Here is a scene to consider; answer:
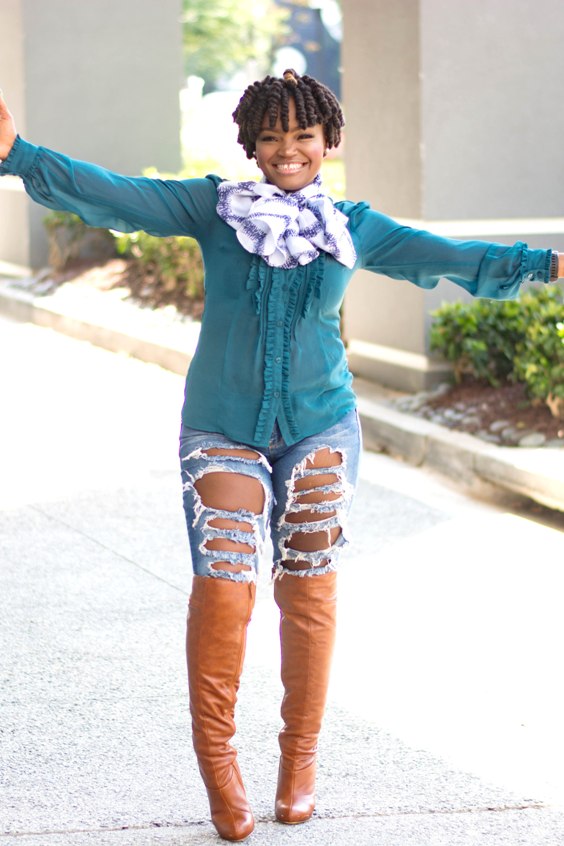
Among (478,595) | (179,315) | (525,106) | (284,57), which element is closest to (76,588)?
(478,595)

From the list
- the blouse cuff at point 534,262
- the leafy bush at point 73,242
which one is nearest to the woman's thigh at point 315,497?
the blouse cuff at point 534,262

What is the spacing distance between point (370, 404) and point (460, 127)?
71.2 inches

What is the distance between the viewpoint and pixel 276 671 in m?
4.84

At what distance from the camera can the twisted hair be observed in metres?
3.49

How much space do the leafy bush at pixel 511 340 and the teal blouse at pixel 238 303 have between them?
169 inches

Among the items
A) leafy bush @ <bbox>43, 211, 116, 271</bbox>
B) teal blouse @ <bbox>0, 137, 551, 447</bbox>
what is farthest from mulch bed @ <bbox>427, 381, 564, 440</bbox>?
leafy bush @ <bbox>43, 211, 116, 271</bbox>

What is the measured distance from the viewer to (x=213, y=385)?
355cm

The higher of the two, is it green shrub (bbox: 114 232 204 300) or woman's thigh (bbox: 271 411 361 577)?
woman's thigh (bbox: 271 411 361 577)

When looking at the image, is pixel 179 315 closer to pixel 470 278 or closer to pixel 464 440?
pixel 464 440

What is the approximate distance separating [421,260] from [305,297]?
1.11 ft

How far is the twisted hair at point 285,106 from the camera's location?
3488 mm

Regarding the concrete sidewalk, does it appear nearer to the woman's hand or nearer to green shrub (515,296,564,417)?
green shrub (515,296,564,417)

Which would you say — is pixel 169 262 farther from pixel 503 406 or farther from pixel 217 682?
pixel 217 682

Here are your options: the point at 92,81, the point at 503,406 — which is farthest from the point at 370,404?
the point at 92,81
